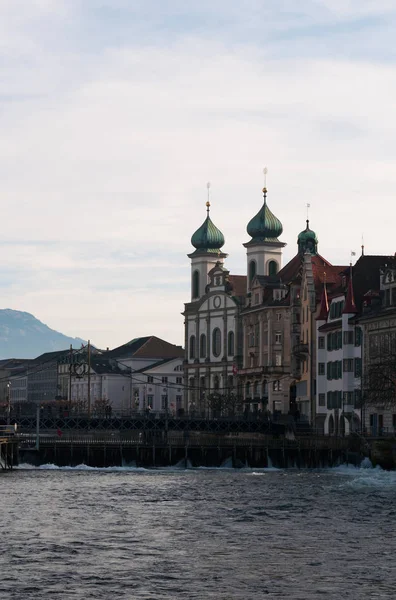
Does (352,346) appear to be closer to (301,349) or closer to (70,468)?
(301,349)

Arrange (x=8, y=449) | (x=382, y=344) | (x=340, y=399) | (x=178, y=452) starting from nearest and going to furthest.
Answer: (x=8, y=449)
(x=382, y=344)
(x=178, y=452)
(x=340, y=399)

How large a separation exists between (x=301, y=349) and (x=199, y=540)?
104 metres

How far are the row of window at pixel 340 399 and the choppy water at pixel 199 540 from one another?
112 feet

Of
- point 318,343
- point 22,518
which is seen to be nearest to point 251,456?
point 318,343

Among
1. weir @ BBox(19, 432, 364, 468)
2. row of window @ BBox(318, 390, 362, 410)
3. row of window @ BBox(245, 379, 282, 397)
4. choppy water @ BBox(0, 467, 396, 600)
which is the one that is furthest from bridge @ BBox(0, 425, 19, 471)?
row of window @ BBox(245, 379, 282, 397)

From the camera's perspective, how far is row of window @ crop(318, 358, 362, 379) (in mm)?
141488

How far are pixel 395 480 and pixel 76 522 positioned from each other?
37023 millimetres

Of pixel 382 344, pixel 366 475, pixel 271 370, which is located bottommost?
pixel 366 475

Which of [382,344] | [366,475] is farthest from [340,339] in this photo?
[366,475]

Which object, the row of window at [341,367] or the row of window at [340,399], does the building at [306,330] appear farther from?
the row of window at [341,367]

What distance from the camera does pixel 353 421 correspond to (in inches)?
5571

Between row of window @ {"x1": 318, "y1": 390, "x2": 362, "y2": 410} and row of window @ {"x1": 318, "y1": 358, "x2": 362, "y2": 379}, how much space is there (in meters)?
1.63

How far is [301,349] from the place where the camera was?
168 metres

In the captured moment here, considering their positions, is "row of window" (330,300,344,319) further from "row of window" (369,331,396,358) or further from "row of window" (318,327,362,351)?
"row of window" (369,331,396,358)
